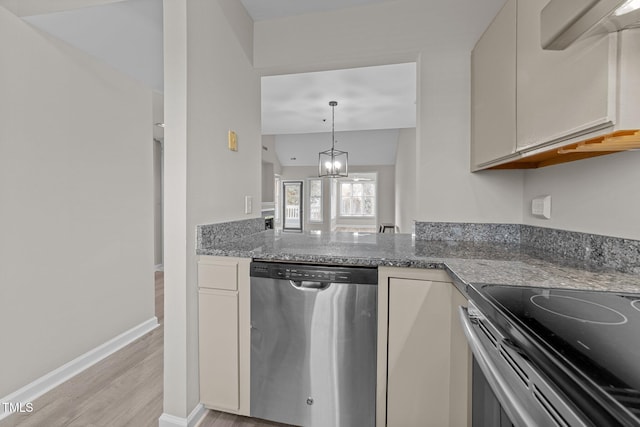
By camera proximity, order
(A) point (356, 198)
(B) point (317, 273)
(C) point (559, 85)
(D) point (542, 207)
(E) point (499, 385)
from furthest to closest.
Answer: (A) point (356, 198) < (D) point (542, 207) < (B) point (317, 273) < (C) point (559, 85) < (E) point (499, 385)

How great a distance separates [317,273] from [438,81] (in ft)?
4.80

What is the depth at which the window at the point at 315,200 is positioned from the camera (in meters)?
9.29

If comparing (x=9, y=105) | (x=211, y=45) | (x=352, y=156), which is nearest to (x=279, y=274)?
(x=211, y=45)

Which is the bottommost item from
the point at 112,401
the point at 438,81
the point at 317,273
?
the point at 112,401

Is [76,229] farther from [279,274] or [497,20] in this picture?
[497,20]

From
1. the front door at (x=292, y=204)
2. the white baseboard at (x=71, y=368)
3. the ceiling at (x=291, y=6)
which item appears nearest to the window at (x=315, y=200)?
the front door at (x=292, y=204)

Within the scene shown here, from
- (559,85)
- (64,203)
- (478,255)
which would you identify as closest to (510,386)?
(478,255)

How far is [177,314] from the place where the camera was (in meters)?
1.43

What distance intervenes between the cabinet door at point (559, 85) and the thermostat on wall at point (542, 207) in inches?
20.2

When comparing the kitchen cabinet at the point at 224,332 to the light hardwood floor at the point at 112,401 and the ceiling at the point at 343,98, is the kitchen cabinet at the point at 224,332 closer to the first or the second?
the light hardwood floor at the point at 112,401

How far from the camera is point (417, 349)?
1257 mm

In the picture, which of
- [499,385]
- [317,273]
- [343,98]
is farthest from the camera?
[343,98]

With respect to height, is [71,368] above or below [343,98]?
below

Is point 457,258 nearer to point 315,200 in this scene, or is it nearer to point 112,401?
point 112,401
